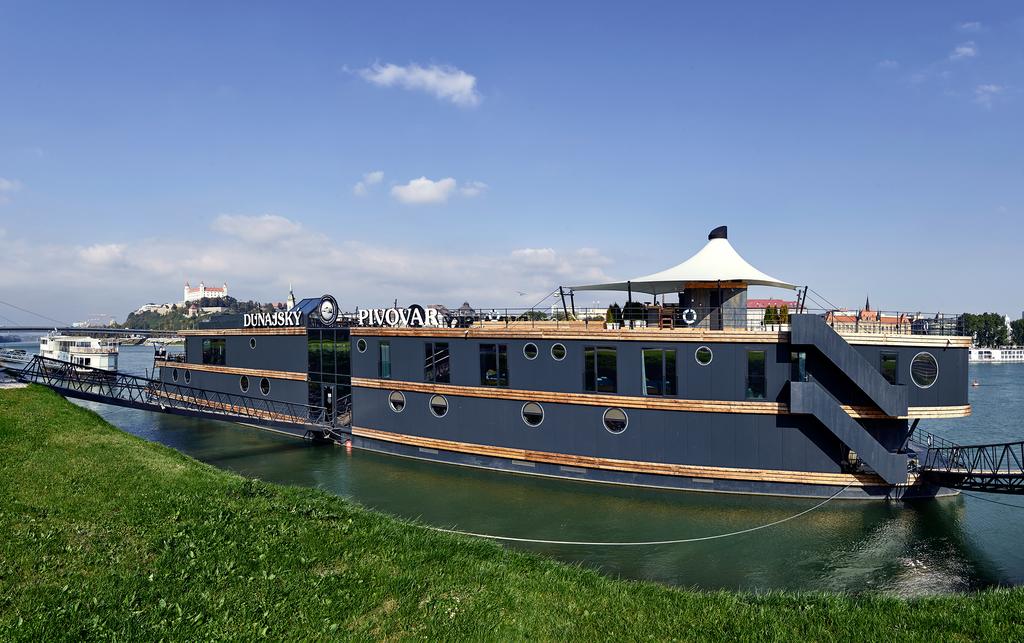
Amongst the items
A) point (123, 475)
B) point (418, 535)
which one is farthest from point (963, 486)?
point (123, 475)

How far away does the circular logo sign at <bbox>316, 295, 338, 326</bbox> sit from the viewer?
30469 mm

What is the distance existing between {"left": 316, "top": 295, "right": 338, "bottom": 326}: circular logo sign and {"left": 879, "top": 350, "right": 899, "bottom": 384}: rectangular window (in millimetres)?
25771

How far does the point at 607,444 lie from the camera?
2130cm

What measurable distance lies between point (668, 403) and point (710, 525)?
14.5 ft

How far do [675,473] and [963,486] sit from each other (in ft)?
28.5

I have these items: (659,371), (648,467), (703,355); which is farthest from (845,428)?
(648,467)

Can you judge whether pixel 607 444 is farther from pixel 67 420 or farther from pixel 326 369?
pixel 67 420

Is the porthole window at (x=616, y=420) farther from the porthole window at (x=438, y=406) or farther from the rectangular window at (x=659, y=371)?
the porthole window at (x=438, y=406)

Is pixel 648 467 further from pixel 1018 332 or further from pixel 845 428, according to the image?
pixel 1018 332

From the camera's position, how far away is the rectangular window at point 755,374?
19297 mm

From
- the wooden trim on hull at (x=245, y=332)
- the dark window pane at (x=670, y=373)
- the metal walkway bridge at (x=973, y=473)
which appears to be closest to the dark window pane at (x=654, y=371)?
the dark window pane at (x=670, y=373)

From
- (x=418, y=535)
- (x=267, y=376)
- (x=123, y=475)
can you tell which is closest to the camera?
(x=418, y=535)

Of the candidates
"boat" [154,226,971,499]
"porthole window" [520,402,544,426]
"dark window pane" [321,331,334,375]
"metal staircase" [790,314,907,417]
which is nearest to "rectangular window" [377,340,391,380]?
"boat" [154,226,971,499]

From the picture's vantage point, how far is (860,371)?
1798 cm
